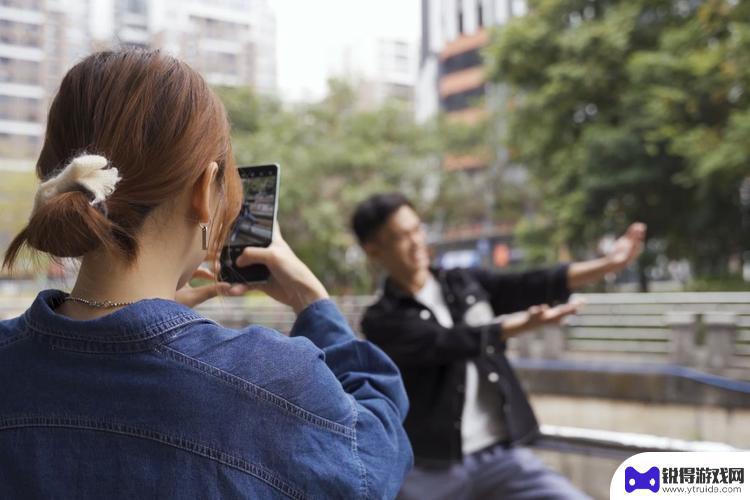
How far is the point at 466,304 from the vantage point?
4.75 ft

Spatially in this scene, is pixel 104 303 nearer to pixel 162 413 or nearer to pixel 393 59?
pixel 162 413

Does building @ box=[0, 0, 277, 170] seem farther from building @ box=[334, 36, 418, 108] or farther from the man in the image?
building @ box=[334, 36, 418, 108]

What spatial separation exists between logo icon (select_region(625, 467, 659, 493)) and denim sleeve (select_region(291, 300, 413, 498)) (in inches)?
21.9

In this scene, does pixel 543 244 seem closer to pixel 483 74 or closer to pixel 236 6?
pixel 483 74

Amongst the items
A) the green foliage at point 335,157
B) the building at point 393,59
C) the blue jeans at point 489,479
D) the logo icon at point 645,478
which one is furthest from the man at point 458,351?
the green foliage at point 335,157

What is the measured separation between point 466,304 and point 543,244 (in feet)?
19.5

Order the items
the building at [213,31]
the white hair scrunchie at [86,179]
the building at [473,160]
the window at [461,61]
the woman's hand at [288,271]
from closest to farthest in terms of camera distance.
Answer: the white hair scrunchie at [86,179]
the woman's hand at [288,271]
the building at [213,31]
the window at [461,61]
the building at [473,160]

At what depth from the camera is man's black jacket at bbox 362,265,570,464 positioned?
132 cm

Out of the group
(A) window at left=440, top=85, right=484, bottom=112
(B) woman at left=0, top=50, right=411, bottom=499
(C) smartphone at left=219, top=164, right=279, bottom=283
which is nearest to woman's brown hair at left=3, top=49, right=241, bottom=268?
(B) woman at left=0, top=50, right=411, bottom=499

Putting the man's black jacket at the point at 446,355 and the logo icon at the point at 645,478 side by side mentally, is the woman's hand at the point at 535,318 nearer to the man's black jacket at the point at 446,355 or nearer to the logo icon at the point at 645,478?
the man's black jacket at the point at 446,355

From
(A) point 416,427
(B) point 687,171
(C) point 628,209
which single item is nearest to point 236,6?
(A) point 416,427

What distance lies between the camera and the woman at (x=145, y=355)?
492mm

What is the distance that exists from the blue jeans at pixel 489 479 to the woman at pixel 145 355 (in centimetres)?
81

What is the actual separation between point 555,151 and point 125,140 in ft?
21.3
